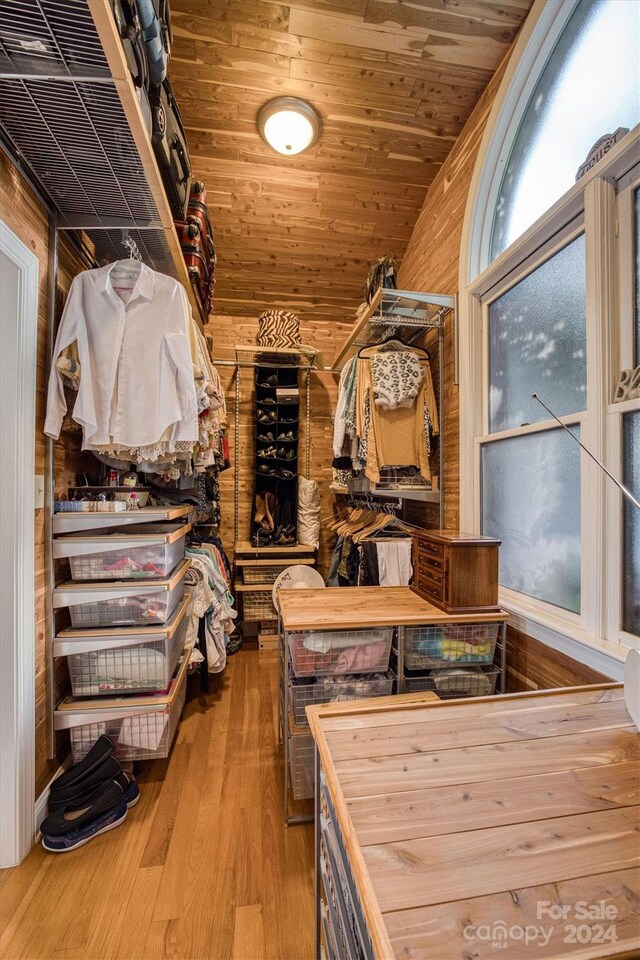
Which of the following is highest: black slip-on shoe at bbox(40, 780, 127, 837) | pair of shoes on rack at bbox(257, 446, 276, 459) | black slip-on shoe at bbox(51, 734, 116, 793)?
pair of shoes on rack at bbox(257, 446, 276, 459)

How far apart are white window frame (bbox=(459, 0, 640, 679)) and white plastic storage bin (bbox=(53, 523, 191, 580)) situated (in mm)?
1510

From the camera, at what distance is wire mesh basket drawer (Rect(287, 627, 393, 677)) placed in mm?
1560

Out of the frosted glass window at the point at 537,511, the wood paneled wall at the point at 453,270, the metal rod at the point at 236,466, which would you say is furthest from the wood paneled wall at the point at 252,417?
the frosted glass window at the point at 537,511

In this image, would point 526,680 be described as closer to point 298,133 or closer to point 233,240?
point 298,133

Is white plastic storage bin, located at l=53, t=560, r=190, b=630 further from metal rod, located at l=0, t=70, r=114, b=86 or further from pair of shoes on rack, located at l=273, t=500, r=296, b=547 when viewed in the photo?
pair of shoes on rack, located at l=273, t=500, r=296, b=547

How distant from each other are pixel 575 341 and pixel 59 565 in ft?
7.31

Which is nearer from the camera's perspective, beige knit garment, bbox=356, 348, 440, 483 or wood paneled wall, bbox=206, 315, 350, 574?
beige knit garment, bbox=356, 348, 440, 483

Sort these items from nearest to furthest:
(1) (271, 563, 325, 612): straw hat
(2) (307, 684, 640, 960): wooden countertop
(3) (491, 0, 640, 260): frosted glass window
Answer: (2) (307, 684, 640, 960): wooden countertop < (3) (491, 0, 640, 260): frosted glass window < (1) (271, 563, 325, 612): straw hat

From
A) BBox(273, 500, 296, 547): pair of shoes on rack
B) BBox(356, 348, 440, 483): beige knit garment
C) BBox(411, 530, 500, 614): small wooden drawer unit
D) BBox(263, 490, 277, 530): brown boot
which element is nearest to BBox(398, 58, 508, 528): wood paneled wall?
BBox(356, 348, 440, 483): beige knit garment

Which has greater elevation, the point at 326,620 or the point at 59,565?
the point at 59,565

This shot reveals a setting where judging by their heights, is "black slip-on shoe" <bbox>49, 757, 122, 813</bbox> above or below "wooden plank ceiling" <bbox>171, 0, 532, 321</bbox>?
below

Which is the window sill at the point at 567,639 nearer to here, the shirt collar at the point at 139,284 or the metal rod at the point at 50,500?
the metal rod at the point at 50,500

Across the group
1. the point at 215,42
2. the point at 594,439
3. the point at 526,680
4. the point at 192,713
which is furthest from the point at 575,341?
the point at 192,713

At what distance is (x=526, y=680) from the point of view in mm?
1688
